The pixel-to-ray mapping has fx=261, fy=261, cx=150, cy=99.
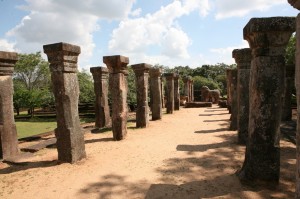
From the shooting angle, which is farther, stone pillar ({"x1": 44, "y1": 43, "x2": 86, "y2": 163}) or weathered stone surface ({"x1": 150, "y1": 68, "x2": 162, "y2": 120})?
weathered stone surface ({"x1": 150, "y1": 68, "x2": 162, "y2": 120})

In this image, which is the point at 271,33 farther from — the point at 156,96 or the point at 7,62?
the point at 156,96

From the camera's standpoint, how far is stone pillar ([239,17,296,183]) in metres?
4.25

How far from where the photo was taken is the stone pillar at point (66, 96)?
6.07 m

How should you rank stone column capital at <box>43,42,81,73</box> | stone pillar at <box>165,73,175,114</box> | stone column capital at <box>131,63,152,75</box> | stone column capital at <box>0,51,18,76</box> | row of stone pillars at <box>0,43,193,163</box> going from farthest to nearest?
stone pillar at <box>165,73,175,114</box>, stone column capital at <box>131,63,152,75</box>, stone column capital at <box>0,51,18,76</box>, row of stone pillars at <box>0,43,193,163</box>, stone column capital at <box>43,42,81,73</box>

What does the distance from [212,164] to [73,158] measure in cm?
327

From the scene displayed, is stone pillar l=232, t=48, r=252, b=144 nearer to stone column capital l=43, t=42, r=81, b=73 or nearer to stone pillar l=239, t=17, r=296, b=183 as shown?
stone pillar l=239, t=17, r=296, b=183

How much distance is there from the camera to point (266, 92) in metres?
4.37

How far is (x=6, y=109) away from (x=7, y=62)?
1.23 m

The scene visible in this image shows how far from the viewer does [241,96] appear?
7.30m

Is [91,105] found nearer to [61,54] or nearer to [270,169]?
[61,54]

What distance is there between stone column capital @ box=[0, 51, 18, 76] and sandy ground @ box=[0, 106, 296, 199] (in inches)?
93.0

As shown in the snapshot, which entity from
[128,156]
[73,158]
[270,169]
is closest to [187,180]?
[270,169]

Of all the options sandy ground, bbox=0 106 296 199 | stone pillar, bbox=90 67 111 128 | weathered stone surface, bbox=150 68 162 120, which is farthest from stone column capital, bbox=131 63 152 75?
sandy ground, bbox=0 106 296 199

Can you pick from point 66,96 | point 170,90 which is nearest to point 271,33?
point 66,96
